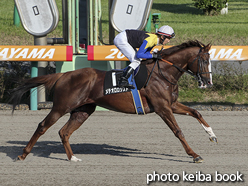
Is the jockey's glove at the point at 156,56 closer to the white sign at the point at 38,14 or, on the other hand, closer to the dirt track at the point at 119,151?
the dirt track at the point at 119,151

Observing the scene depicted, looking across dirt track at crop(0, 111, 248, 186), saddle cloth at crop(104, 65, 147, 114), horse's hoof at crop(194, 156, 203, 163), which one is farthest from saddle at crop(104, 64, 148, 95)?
horse's hoof at crop(194, 156, 203, 163)

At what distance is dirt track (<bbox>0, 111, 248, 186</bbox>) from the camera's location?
479 cm

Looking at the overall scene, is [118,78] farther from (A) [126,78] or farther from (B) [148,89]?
(B) [148,89]

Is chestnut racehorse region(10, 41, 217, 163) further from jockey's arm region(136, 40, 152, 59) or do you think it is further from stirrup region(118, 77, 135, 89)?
jockey's arm region(136, 40, 152, 59)

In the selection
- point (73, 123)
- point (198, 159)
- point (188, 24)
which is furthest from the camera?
point (188, 24)

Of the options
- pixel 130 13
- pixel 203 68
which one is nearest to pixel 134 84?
pixel 203 68

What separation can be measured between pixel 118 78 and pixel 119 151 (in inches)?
47.2

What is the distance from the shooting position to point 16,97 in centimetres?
612

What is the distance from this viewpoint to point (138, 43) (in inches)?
223

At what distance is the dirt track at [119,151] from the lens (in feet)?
15.7

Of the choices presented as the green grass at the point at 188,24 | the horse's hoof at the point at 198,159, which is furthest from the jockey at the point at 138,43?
the green grass at the point at 188,24

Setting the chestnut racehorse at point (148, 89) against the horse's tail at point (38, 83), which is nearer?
the chestnut racehorse at point (148, 89)

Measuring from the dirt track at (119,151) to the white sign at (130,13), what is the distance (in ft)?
6.68

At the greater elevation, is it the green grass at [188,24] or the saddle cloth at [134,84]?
the saddle cloth at [134,84]
